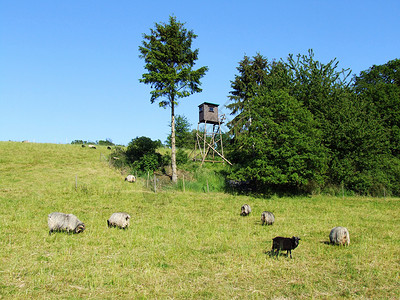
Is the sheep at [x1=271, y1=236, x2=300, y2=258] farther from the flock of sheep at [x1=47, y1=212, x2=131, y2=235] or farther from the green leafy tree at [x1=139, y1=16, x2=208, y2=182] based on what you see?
the green leafy tree at [x1=139, y1=16, x2=208, y2=182]

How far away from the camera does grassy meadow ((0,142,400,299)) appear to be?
304 inches

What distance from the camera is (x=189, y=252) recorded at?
10.9 m

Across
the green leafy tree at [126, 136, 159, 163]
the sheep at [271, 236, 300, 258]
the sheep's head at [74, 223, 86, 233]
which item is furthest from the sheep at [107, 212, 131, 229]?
the green leafy tree at [126, 136, 159, 163]

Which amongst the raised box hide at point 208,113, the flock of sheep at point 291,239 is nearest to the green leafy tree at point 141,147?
the raised box hide at point 208,113

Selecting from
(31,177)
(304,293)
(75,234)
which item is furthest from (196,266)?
(31,177)

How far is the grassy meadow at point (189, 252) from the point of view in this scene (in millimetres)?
7723

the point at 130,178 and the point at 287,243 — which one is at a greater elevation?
the point at 130,178

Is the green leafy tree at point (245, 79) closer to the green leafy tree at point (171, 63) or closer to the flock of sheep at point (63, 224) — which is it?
the green leafy tree at point (171, 63)

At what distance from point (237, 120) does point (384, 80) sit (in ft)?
81.7

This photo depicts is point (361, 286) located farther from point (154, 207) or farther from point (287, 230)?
point (154, 207)

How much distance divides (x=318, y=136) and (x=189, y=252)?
23310mm

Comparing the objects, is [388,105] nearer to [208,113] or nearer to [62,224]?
[208,113]

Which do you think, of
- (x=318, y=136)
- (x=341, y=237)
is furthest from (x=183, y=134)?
(x=341, y=237)

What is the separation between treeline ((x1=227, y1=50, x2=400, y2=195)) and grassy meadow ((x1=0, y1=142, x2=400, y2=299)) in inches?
222
